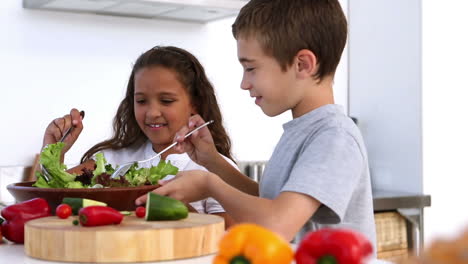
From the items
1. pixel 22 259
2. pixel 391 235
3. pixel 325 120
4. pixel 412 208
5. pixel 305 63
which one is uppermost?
pixel 305 63

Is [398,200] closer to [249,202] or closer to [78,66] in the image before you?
[78,66]

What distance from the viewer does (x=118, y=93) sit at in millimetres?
3191

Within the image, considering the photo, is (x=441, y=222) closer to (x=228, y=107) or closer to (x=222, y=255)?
(x=228, y=107)

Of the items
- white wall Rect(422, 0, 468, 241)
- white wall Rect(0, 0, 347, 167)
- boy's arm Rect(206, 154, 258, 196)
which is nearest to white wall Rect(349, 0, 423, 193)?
white wall Rect(422, 0, 468, 241)

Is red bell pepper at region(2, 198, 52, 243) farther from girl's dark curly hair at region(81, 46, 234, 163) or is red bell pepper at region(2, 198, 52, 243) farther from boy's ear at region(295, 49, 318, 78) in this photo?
girl's dark curly hair at region(81, 46, 234, 163)

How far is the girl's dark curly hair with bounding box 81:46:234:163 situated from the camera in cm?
217

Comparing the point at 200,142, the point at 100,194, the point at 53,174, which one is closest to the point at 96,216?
the point at 100,194

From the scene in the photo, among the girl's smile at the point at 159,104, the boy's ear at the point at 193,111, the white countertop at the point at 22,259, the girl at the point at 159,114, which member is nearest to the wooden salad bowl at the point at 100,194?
the white countertop at the point at 22,259

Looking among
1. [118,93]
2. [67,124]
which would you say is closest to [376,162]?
[118,93]

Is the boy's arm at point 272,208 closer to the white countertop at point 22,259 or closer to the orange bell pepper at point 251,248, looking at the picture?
the white countertop at point 22,259

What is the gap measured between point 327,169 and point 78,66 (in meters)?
1.94

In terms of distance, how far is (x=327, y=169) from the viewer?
1.36 metres

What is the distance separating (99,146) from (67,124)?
0.34 metres

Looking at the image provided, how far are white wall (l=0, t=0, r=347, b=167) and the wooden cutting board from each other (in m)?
1.84
